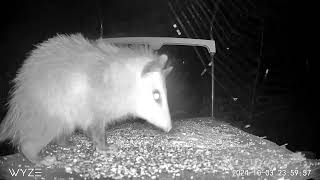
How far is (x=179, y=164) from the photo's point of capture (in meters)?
1.06

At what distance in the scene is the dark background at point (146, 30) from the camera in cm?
138

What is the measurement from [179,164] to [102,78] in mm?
412

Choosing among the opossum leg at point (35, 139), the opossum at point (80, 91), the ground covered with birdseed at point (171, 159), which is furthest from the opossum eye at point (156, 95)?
the opossum leg at point (35, 139)

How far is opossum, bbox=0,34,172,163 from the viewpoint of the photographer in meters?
1.10

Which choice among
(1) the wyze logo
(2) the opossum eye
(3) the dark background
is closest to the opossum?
(2) the opossum eye

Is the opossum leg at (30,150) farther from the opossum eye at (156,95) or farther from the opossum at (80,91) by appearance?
the opossum eye at (156,95)

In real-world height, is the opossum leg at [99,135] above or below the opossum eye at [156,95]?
below

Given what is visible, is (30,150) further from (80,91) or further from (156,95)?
(156,95)

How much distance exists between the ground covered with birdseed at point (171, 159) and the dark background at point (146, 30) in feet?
0.64

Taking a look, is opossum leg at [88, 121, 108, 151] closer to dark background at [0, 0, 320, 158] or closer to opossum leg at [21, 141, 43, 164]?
opossum leg at [21, 141, 43, 164]

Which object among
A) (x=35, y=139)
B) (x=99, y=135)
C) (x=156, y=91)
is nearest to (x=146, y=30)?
(x=156, y=91)

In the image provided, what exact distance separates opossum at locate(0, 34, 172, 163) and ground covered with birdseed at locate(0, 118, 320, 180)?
0.29ft

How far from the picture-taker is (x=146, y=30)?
147cm

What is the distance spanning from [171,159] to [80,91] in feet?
1.33
